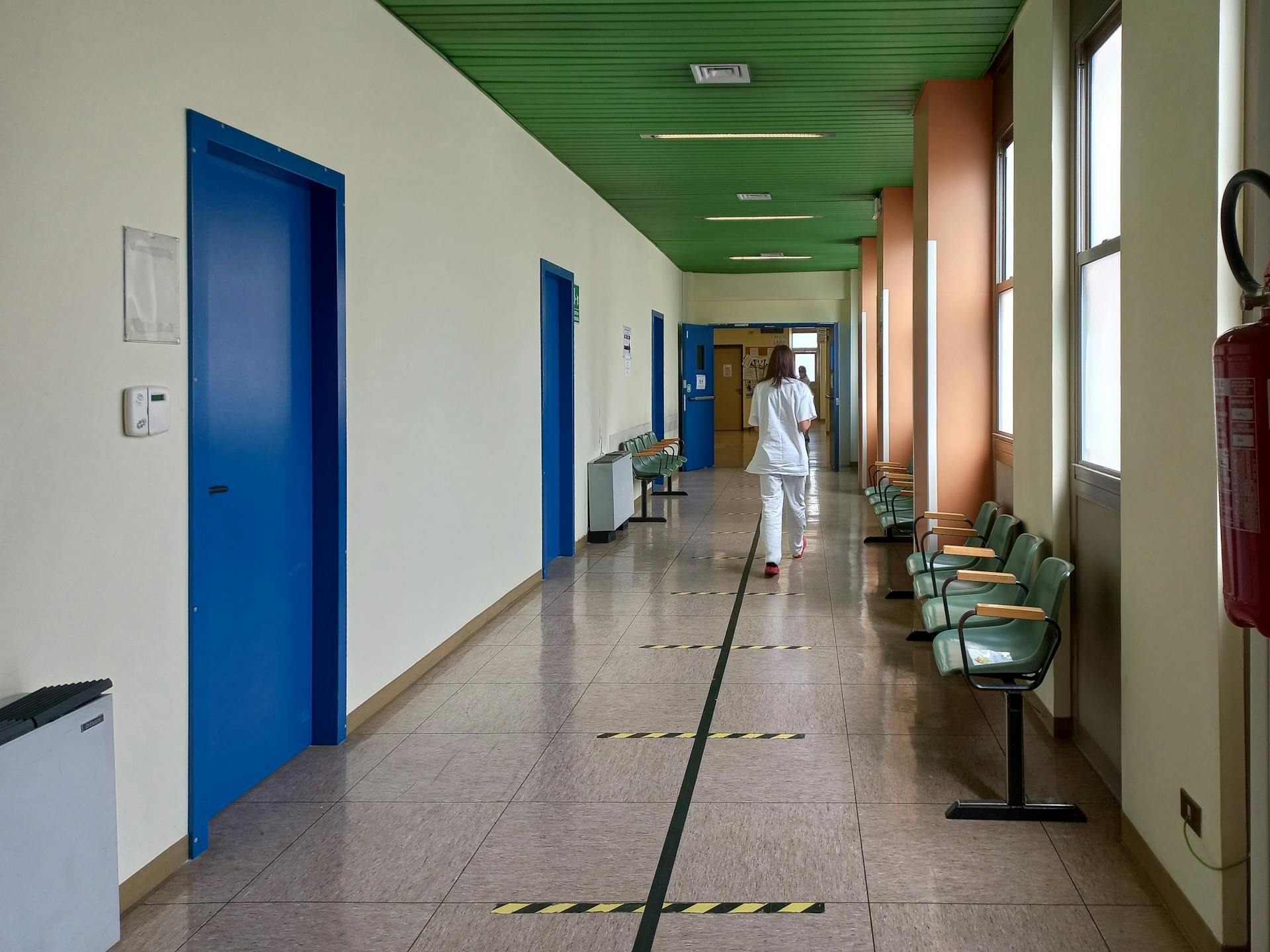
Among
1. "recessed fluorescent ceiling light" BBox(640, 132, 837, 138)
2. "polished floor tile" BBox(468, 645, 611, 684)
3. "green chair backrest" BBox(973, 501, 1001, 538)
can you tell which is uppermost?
"recessed fluorescent ceiling light" BBox(640, 132, 837, 138)

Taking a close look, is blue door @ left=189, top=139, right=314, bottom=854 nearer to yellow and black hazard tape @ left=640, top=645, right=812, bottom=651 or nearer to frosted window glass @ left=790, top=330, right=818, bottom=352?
yellow and black hazard tape @ left=640, top=645, right=812, bottom=651

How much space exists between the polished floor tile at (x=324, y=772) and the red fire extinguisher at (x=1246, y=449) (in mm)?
2953

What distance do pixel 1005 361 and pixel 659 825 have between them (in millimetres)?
3931

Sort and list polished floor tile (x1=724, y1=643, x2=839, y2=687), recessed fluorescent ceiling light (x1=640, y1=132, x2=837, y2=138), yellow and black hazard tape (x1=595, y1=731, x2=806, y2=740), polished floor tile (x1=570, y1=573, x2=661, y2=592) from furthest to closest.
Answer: recessed fluorescent ceiling light (x1=640, y1=132, x2=837, y2=138) → polished floor tile (x1=570, y1=573, x2=661, y2=592) → polished floor tile (x1=724, y1=643, x2=839, y2=687) → yellow and black hazard tape (x1=595, y1=731, x2=806, y2=740)

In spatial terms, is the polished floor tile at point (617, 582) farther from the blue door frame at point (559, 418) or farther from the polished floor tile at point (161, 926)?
the polished floor tile at point (161, 926)

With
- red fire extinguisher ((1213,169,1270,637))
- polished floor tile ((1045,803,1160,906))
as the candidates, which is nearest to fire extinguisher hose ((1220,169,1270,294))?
red fire extinguisher ((1213,169,1270,637))

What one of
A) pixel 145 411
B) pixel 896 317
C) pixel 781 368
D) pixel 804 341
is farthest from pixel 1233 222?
pixel 804 341

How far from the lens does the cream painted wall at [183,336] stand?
2598 millimetres

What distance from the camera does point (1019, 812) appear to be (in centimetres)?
355

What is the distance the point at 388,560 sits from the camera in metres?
4.89

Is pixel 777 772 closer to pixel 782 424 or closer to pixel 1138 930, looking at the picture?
pixel 1138 930

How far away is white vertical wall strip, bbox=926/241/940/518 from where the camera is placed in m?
6.51

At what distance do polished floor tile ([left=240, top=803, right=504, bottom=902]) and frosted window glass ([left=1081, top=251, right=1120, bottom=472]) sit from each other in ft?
8.41

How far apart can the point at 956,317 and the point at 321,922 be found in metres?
5.01
